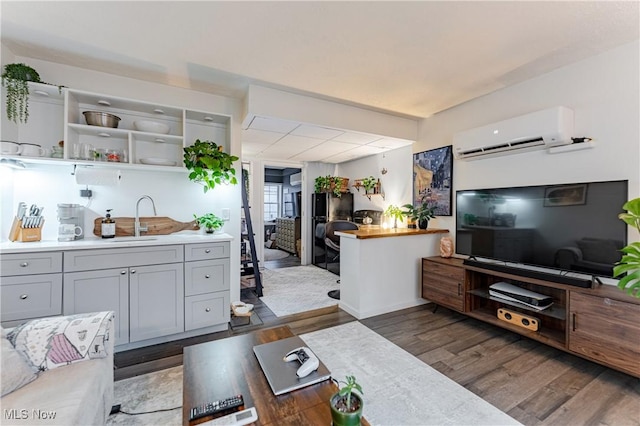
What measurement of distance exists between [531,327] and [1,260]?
4187 millimetres

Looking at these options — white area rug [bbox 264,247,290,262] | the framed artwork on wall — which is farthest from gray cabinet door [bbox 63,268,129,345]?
white area rug [bbox 264,247,290,262]

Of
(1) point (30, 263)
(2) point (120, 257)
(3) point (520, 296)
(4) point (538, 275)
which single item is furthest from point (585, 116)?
→ (1) point (30, 263)

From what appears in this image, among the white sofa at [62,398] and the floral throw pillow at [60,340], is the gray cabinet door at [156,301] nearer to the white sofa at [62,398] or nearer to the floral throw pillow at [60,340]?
the floral throw pillow at [60,340]

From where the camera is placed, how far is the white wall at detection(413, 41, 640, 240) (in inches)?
80.7

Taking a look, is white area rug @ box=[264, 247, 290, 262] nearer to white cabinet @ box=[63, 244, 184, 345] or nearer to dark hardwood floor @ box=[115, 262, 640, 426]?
dark hardwood floor @ box=[115, 262, 640, 426]

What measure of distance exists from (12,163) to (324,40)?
2.77 m

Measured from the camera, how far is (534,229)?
2355mm

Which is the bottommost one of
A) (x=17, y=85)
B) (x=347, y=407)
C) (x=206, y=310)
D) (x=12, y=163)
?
(x=206, y=310)

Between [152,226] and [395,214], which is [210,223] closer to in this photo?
[152,226]

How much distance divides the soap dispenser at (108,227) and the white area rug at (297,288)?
6.05 ft

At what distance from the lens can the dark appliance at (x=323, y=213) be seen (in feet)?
17.2

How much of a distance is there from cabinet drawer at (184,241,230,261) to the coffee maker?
999 millimetres

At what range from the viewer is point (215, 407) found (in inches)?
41.0

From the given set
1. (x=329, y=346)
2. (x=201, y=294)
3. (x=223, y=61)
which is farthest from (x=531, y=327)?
(x=223, y=61)
